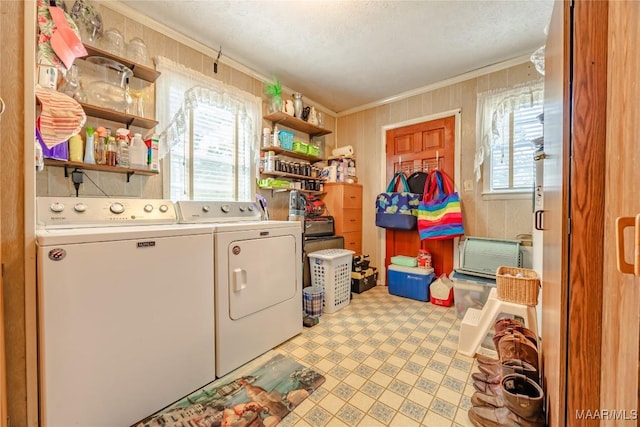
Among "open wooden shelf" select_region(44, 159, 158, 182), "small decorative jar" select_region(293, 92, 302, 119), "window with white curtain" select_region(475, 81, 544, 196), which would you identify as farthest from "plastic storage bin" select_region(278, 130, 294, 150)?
"window with white curtain" select_region(475, 81, 544, 196)

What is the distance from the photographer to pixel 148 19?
1950mm

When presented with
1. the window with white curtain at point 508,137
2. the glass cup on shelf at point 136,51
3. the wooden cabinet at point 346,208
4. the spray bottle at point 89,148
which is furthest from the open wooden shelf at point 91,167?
the window with white curtain at point 508,137

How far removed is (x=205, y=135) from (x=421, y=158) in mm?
2478

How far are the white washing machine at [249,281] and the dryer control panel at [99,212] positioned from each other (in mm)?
136

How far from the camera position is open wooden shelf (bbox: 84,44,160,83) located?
162 centimetres

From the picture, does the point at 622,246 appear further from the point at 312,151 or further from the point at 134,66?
the point at 312,151

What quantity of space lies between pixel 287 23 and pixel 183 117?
45.6 inches

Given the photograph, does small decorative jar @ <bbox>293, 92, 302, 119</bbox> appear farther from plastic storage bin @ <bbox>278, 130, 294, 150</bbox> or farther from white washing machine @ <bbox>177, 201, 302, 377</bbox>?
white washing machine @ <bbox>177, 201, 302, 377</bbox>

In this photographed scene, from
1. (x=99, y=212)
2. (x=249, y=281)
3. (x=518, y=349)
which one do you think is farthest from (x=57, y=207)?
(x=518, y=349)

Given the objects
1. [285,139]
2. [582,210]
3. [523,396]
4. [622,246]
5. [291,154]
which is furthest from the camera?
[291,154]

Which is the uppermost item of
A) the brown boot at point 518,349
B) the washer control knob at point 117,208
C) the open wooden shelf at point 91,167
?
the open wooden shelf at point 91,167

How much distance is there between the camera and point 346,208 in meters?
3.34

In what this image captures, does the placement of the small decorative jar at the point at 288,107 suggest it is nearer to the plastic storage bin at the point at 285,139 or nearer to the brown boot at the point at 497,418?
the plastic storage bin at the point at 285,139

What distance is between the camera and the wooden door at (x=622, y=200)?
1.54 ft
